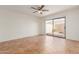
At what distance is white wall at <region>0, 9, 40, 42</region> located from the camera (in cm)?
549

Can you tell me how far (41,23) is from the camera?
997cm

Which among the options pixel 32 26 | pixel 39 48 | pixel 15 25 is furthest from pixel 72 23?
pixel 15 25

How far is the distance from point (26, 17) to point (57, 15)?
263 cm

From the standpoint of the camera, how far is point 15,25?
21.3 feet

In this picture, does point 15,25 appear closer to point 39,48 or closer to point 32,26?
point 32,26

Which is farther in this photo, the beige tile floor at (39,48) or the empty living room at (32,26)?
the empty living room at (32,26)

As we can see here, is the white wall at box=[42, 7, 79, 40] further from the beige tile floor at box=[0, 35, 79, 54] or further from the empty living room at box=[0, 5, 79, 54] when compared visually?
the beige tile floor at box=[0, 35, 79, 54]

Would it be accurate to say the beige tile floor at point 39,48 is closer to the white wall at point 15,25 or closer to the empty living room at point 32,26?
the empty living room at point 32,26

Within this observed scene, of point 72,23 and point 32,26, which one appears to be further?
point 32,26

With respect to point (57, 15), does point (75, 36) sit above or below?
below

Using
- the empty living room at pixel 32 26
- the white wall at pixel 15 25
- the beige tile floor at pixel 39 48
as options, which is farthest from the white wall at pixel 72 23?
the white wall at pixel 15 25

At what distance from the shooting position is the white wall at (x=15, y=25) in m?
5.49
